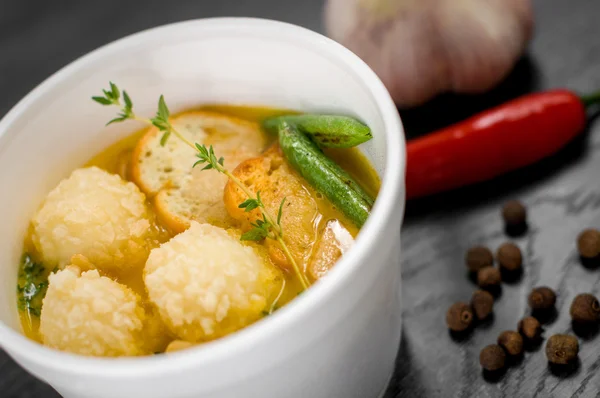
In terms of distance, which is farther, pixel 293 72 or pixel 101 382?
pixel 293 72

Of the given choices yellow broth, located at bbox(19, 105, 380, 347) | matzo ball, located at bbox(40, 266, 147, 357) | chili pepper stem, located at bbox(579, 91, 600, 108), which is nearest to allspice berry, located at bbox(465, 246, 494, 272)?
yellow broth, located at bbox(19, 105, 380, 347)

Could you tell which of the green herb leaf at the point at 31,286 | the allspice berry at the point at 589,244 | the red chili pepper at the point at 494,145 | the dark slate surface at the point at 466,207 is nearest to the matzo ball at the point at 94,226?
the green herb leaf at the point at 31,286

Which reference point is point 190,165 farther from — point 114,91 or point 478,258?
point 478,258

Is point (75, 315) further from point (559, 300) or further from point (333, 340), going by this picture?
point (559, 300)

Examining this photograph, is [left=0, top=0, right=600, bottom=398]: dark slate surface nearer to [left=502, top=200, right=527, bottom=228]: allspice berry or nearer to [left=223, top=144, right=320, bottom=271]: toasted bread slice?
[left=502, top=200, right=527, bottom=228]: allspice berry

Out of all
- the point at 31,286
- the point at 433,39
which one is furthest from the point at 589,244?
the point at 31,286

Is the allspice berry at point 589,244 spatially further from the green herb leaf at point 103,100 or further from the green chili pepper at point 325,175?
the green herb leaf at point 103,100

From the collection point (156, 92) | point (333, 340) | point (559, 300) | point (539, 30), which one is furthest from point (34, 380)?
point (539, 30)
